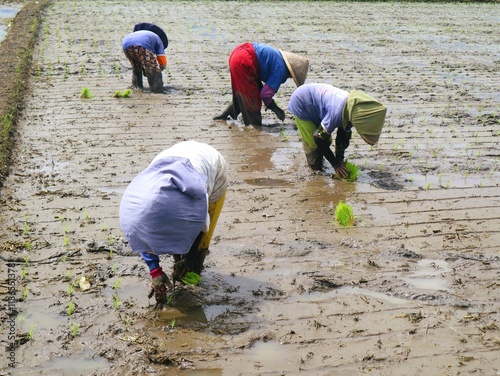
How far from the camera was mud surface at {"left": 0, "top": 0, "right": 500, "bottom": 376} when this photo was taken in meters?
3.65

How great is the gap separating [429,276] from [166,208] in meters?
1.94

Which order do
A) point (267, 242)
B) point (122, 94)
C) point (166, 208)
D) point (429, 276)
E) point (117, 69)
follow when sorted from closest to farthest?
point (166, 208)
point (429, 276)
point (267, 242)
point (122, 94)
point (117, 69)

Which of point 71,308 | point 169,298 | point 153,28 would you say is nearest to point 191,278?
point 169,298

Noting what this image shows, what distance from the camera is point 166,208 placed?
11.6 ft

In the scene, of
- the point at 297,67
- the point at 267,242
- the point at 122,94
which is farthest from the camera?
the point at 122,94

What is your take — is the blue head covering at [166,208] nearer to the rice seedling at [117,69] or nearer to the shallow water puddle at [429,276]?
the shallow water puddle at [429,276]

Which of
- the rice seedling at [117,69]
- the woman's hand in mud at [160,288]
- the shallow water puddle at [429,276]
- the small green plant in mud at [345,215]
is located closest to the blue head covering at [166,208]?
the woman's hand in mud at [160,288]

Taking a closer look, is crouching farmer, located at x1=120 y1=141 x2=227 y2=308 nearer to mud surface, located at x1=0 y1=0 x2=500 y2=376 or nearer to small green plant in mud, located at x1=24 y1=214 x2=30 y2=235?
mud surface, located at x1=0 y1=0 x2=500 y2=376

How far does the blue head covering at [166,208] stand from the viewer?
3.53m

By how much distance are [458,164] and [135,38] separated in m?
4.83

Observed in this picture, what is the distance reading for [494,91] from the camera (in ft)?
32.1

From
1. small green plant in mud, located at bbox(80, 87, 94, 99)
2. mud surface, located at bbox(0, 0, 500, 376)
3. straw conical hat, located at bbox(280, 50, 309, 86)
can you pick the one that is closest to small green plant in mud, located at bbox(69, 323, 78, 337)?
mud surface, located at bbox(0, 0, 500, 376)

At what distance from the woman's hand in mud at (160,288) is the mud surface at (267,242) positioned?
0.08m

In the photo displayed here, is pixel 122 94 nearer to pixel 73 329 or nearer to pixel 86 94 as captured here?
pixel 86 94
